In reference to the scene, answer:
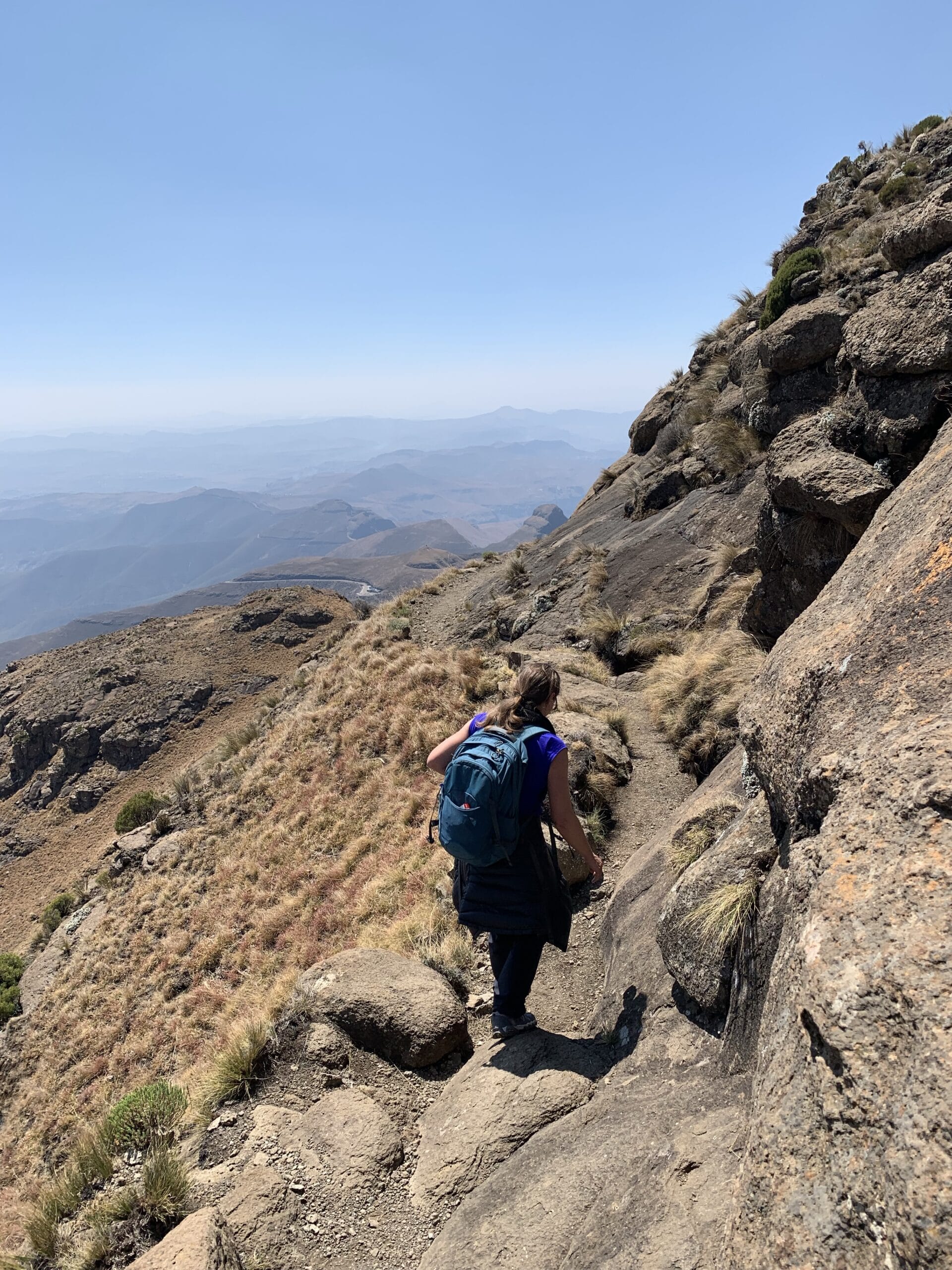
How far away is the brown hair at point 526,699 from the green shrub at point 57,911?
22.0 m

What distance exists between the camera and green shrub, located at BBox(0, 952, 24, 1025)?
669 inches

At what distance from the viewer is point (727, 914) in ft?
12.8

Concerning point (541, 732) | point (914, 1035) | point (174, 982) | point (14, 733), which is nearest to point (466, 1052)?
point (541, 732)

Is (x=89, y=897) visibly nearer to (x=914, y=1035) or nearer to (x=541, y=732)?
(x=541, y=732)

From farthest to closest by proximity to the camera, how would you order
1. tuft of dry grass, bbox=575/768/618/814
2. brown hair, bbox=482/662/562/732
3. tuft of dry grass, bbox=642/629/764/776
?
tuft of dry grass, bbox=642/629/764/776, tuft of dry grass, bbox=575/768/618/814, brown hair, bbox=482/662/562/732

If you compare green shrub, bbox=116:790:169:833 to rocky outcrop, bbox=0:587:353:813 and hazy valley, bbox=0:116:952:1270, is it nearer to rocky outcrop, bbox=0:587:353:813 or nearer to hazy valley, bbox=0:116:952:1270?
hazy valley, bbox=0:116:952:1270

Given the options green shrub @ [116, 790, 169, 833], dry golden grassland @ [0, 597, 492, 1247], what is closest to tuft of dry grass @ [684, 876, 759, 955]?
dry golden grassland @ [0, 597, 492, 1247]

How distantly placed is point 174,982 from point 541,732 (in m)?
12.6

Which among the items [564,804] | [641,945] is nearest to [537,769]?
Answer: [564,804]

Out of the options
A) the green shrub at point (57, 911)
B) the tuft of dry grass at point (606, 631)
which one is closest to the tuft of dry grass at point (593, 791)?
the tuft of dry grass at point (606, 631)

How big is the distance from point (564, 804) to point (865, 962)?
2265mm

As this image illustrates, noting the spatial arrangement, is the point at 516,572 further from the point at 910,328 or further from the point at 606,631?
the point at 910,328

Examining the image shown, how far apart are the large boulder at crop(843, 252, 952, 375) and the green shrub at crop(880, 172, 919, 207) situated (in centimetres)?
1373

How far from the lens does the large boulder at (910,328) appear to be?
6.90m
